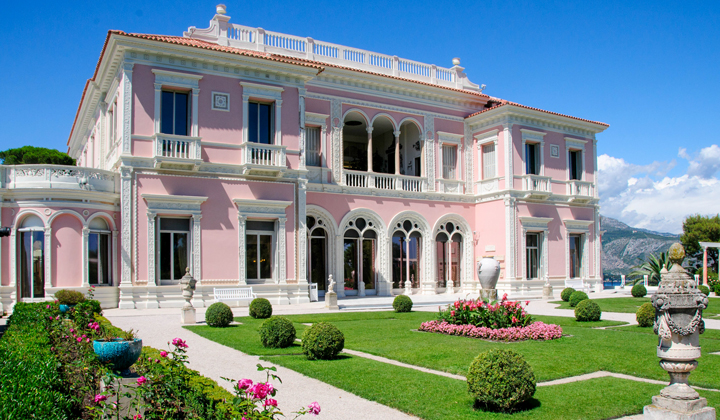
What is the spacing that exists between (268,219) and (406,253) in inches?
370

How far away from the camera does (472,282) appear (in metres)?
32.8

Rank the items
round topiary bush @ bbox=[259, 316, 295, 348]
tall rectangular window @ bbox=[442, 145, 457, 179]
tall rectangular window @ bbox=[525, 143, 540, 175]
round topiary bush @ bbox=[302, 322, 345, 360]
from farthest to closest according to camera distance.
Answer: tall rectangular window @ bbox=[525, 143, 540, 175] < tall rectangular window @ bbox=[442, 145, 457, 179] < round topiary bush @ bbox=[259, 316, 295, 348] < round topiary bush @ bbox=[302, 322, 345, 360]

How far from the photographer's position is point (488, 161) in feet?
110

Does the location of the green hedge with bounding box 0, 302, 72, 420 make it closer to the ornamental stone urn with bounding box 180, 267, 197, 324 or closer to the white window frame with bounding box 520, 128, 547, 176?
the ornamental stone urn with bounding box 180, 267, 197, 324

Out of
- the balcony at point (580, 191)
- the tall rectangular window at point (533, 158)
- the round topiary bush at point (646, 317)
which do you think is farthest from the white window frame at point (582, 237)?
the round topiary bush at point (646, 317)

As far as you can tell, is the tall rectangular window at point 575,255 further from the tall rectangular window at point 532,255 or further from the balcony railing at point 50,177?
the balcony railing at point 50,177

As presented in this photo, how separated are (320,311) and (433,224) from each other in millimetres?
11527

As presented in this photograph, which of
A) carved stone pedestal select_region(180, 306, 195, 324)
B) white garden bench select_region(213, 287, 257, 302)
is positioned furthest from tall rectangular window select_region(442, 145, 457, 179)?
carved stone pedestal select_region(180, 306, 195, 324)

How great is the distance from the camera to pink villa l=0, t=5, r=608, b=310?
2241 centimetres

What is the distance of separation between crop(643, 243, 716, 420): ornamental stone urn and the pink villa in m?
19.7

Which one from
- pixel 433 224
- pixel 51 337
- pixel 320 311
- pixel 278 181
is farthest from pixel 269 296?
pixel 51 337

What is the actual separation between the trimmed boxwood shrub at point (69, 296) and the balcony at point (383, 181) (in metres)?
13.9

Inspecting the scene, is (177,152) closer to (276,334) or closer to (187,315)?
(187,315)

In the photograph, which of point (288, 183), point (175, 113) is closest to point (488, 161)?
point (288, 183)
